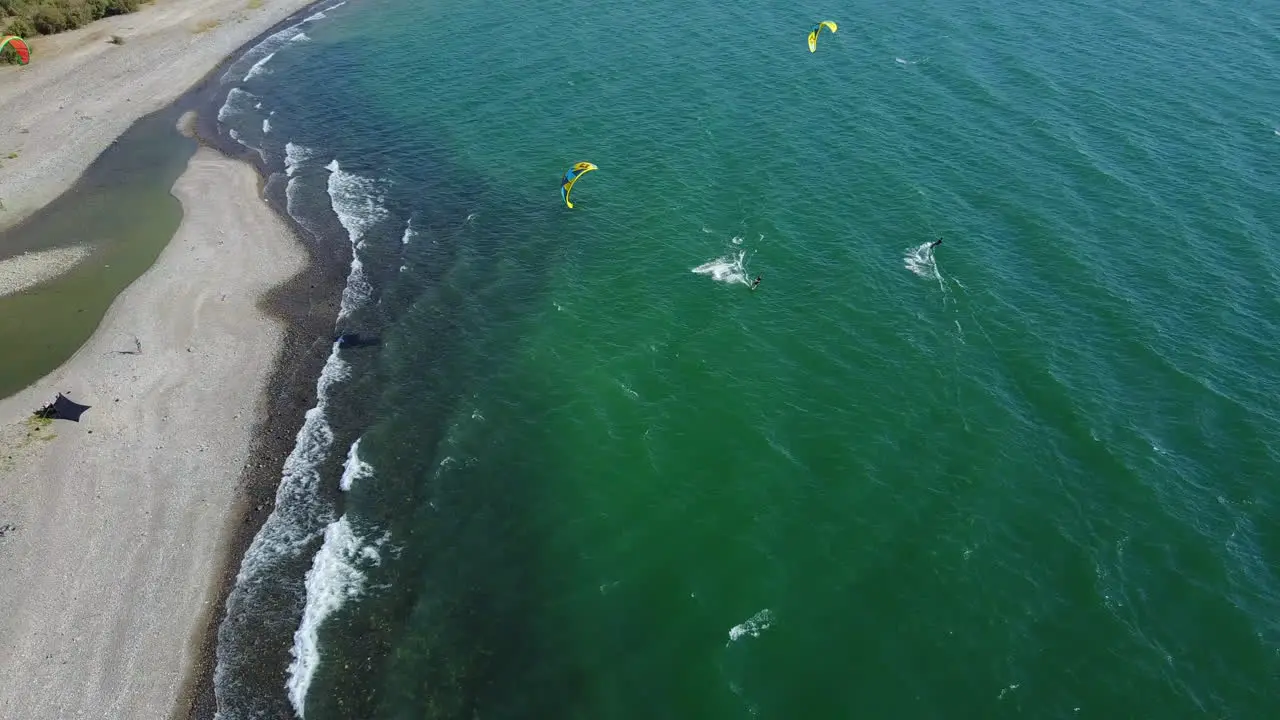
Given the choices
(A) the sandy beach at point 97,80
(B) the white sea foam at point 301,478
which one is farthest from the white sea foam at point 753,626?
(A) the sandy beach at point 97,80

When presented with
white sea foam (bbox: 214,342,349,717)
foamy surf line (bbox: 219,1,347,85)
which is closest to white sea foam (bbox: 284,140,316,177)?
foamy surf line (bbox: 219,1,347,85)

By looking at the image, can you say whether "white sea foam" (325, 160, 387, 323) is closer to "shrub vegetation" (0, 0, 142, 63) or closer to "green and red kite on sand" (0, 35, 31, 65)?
"green and red kite on sand" (0, 35, 31, 65)

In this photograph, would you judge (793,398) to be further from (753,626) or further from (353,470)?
(353,470)

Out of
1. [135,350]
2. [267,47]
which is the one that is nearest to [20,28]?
[267,47]

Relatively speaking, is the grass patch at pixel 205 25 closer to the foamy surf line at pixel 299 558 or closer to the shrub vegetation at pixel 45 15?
the shrub vegetation at pixel 45 15

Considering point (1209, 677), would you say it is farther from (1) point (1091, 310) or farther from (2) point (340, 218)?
(2) point (340, 218)

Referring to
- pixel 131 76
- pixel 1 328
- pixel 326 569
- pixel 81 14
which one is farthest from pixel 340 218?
pixel 81 14

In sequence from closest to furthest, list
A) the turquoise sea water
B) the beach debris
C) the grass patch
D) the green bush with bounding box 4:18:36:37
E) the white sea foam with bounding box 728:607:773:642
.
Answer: the turquoise sea water → the white sea foam with bounding box 728:607:773:642 → the beach debris → the green bush with bounding box 4:18:36:37 → the grass patch
